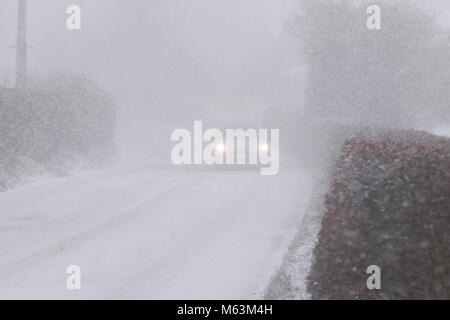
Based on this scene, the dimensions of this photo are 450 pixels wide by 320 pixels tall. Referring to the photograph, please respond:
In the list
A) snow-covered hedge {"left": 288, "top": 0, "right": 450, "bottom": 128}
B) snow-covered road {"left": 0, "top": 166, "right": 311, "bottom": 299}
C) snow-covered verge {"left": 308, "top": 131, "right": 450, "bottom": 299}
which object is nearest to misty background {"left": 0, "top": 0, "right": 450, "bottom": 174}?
snow-covered hedge {"left": 288, "top": 0, "right": 450, "bottom": 128}

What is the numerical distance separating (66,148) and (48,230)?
9164 mm

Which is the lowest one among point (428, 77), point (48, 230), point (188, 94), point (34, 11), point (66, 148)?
point (48, 230)

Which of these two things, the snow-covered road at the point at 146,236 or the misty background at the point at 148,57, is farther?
the misty background at the point at 148,57

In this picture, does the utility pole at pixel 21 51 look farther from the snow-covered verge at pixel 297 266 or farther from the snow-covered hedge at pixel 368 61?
the snow-covered hedge at pixel 368 61

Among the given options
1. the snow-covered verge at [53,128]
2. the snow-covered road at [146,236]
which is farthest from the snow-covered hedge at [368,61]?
the snow-covered road at [146,236]

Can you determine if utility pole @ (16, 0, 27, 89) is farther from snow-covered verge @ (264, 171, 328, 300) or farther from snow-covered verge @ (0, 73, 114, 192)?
snow-covered verge @ (264, 171, 328, 300)

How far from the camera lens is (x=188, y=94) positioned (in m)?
60.9

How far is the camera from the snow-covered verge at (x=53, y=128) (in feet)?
50.3

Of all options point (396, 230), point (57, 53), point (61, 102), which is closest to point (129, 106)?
point (57, 53)

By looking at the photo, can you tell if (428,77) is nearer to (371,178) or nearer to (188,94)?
(371,178)

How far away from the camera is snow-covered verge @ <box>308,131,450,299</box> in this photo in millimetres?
5855

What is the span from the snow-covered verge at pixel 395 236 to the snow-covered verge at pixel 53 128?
10495 millimetres

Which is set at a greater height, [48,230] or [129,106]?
[129,106]
